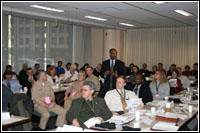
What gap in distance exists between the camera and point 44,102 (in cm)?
550

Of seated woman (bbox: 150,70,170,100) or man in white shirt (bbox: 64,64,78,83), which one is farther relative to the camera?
man in white shirt (bbox: 64,64,78,83)

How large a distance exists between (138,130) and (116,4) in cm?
466

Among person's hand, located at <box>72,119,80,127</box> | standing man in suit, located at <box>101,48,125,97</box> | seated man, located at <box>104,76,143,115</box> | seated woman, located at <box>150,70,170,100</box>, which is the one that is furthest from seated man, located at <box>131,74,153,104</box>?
person's hand, located at <box>72,119,80,127</box>

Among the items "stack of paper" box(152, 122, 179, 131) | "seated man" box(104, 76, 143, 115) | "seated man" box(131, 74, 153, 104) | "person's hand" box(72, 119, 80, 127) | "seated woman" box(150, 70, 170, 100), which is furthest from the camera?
"seated woman" box(150, 70, 170, 100)

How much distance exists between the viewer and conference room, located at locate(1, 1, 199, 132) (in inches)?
151

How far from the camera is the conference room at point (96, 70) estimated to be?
383 cm

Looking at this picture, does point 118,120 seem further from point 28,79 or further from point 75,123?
point 28,79

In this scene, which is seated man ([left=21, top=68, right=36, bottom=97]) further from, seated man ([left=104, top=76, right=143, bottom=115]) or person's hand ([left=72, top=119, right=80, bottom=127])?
person's hand ([left=72, top=119, right=80, bottom=127])

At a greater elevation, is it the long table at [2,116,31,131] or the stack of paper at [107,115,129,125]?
the stack of paper at [107,115,129,125]

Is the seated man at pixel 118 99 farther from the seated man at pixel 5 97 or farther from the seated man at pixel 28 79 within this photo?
the seated man at pixel 28 79

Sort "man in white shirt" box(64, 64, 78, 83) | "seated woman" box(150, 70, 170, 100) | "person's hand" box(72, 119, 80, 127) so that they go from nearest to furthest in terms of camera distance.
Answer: "person's hand" box(72, 119, 80, 127) → "seated woman" box(150, 70, 170, 100) → "man in white shirt" box(64, 64, 78, 83)

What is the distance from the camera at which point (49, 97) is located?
222 inches

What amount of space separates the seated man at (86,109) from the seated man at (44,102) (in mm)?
1686

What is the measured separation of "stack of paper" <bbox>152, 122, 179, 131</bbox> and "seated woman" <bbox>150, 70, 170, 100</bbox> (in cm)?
252
